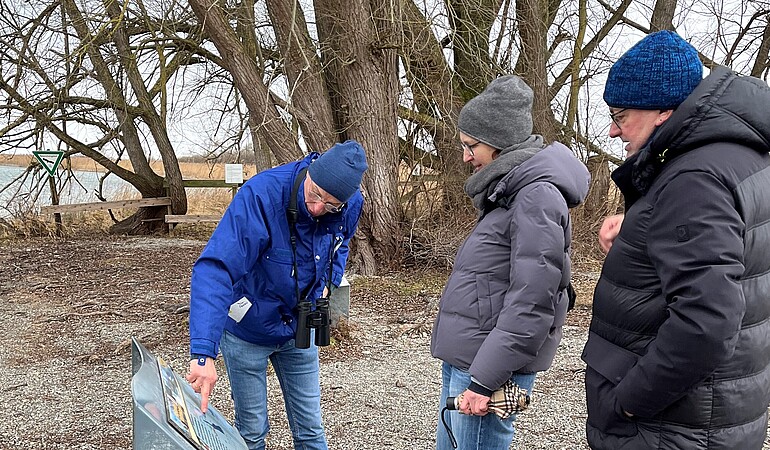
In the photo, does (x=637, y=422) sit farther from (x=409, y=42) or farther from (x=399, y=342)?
(x=409, y=42)

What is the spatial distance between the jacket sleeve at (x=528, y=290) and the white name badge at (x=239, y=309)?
2.89 ft

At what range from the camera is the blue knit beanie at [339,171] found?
2406 millimetres

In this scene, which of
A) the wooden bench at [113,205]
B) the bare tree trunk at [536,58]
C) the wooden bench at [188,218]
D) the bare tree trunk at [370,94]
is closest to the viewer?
the bare tree trunk at [370,94]

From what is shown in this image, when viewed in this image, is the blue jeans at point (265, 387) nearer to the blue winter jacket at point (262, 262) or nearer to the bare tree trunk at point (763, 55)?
the blue winter jacket at point (262, 262)

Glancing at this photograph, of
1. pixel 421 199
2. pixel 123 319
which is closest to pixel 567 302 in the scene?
pixel 123 319

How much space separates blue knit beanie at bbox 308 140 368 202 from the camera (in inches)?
94.7

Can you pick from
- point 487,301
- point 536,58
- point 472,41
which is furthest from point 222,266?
point 536,58

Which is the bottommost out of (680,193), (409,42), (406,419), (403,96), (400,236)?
(406,419)

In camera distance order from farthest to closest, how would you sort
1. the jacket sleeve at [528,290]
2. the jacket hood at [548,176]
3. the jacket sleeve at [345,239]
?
the jacket sleeve at [345,239], the jacket hood at [548,176], the jacket sleeve at [528,290]

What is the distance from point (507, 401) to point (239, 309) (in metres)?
1.01

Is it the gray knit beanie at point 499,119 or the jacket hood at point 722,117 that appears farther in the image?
the gray knit beanie at point 499,119

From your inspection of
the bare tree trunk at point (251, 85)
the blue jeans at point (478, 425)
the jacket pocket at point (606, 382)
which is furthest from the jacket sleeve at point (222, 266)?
the bare tree trunk at point (251, 85)

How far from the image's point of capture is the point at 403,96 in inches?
335

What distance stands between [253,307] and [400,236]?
6198 millimetres
